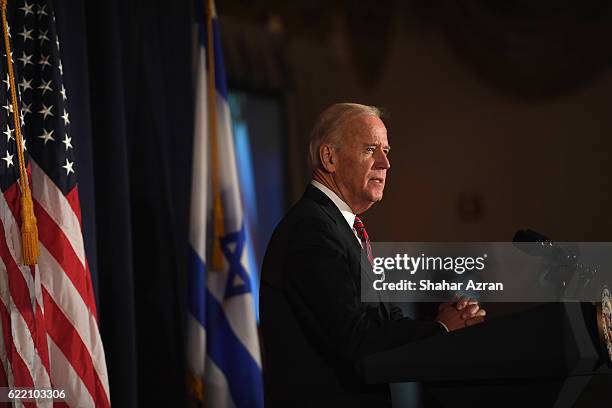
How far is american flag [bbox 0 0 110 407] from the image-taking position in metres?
2.94

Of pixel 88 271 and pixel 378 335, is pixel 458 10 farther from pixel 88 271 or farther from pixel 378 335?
pixel 378 335

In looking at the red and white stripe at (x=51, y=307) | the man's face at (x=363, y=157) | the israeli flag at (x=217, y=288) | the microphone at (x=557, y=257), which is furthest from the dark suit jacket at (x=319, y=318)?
the israeli flag at (x=217, y=288)

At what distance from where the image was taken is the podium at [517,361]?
7.04 ft

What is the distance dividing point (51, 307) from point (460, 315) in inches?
64.7

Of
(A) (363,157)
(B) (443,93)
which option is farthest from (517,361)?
(B) (443,93)

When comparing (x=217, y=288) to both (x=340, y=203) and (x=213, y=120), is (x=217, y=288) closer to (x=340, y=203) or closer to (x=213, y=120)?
(x=213, y=120)

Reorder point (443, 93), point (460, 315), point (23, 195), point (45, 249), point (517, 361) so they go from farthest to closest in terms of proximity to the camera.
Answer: point (443, 93)
point (45, 249)
point (23, 195)
point (460, 315)
point (517, 361)

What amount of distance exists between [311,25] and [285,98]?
0.87m

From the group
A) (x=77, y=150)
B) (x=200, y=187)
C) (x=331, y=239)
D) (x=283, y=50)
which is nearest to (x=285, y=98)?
(x=283, y=50)

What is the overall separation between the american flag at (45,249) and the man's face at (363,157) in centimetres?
117

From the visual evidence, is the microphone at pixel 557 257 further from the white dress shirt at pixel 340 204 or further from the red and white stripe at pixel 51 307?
the red and white stripe at pixel 51 307

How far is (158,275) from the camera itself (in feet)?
13.8

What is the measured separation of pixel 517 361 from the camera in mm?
2186

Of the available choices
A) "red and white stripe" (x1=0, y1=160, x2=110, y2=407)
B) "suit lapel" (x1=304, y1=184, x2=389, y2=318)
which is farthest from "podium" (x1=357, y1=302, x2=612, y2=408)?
"red and white stripe" (x1=0, y1=160, x2=110, y2=407)
